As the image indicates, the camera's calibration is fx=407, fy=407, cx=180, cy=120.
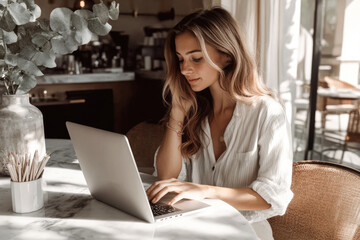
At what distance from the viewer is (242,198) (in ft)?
4.29

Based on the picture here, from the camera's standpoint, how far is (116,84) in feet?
16.8

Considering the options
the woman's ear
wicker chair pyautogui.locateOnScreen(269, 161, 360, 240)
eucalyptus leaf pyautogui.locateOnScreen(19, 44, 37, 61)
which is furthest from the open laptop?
the woman's ear

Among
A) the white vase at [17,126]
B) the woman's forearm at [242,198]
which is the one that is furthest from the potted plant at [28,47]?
the woman's forearm at [242,198]

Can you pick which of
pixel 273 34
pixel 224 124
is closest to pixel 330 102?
pixel 273 34

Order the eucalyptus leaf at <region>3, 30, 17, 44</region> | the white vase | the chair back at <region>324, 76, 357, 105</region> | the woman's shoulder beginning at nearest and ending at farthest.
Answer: the eucalyptus leaf at <region>3, 30, 17, 44</region> < the white vase < the woman's shoulder < the chair back at <region>324, 76, 357, 105</region>

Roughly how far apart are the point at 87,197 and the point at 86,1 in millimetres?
4675

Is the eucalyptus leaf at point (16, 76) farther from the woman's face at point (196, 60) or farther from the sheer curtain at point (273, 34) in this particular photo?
the sheer curtain at point (273, 34)

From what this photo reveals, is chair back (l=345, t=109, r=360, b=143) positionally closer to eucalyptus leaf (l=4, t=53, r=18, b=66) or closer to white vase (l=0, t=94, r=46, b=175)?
white vase (l=0, t=94, r=46, b=175)

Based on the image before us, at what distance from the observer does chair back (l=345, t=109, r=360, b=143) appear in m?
3.60

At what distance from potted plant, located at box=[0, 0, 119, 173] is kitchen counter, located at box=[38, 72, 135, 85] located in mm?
3437

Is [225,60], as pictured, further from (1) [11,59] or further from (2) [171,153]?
(1) [11,59]

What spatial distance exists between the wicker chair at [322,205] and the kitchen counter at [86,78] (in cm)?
372

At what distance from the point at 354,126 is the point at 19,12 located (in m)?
3.24

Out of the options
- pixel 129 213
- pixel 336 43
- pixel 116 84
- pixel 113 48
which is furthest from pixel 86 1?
pixel 129 213
